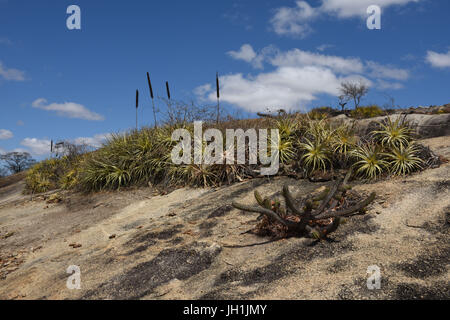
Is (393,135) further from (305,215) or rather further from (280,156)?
(305,215)

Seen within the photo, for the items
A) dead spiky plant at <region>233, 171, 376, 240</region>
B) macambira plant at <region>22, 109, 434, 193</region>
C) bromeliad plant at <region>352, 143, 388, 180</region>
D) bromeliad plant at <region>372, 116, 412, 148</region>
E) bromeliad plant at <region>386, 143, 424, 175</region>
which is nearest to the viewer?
dead spiky plant at <region>233, 171, 376, 240</region>

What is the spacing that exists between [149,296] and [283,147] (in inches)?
178

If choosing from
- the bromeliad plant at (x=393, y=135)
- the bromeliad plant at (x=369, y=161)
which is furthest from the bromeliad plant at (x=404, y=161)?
the bromeliad plant at (x=393, y=135)

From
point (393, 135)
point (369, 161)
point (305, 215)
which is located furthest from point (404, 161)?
point (305, 215)

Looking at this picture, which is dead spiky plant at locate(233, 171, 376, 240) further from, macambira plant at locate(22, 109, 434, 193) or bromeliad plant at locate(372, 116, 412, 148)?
bromeliad plant at locate(372, 116, 412, 148)

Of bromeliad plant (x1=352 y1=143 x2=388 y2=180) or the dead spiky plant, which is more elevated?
bromeliad plant (x1=352 y1=143 x2=388 y2=180)

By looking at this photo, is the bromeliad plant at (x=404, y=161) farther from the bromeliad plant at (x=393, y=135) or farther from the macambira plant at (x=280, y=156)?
the bromeliad plant at (x=393, y=135)

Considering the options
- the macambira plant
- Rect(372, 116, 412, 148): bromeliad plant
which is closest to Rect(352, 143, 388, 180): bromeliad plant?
the macambira plant

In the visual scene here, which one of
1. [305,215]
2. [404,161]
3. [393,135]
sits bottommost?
[305,215]

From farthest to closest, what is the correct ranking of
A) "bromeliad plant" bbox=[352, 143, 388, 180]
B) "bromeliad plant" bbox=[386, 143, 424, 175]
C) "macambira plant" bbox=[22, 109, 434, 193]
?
"macambira plant" bbox=[22, 109, 434, 193]
"bromeliad plant" bbox=[352, 143, 388, 180]
"bromeliad plant" bbox=[386, 143, 424, 175]

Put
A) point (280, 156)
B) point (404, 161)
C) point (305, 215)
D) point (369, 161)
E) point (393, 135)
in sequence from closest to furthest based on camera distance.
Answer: point (305, 215) → point (404, 161) → point (369, 161) → point (393, 135) → point (280, 156)

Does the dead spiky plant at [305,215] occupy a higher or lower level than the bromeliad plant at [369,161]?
lower
